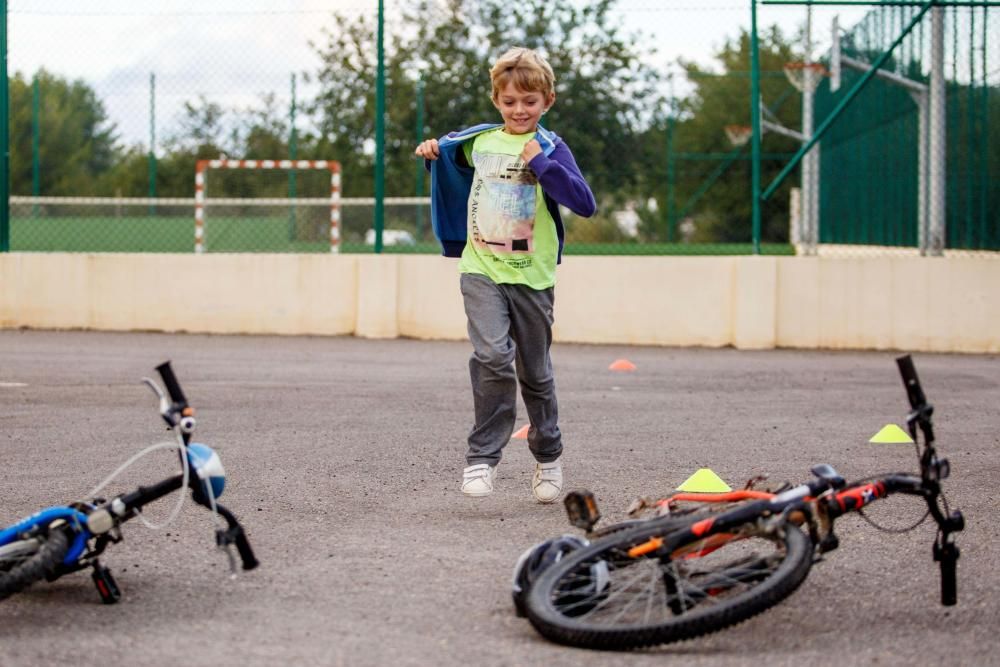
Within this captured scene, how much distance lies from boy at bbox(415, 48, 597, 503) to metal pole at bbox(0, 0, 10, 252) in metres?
9.01

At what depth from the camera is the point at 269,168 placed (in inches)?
831

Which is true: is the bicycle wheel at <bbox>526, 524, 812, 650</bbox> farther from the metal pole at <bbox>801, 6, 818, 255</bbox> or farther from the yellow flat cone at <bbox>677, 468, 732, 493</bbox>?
the metal pole at <bbox>801, 6, 818, 255</bbox>

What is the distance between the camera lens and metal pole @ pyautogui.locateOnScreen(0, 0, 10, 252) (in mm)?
13164

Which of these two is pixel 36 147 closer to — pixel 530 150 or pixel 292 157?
pixel 292 157

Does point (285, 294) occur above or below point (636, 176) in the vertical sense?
below

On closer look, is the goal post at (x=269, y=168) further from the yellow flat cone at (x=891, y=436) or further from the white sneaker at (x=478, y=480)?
the white sneaker at (x=478, y=480)

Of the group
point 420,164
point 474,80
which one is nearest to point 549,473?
point 474,80

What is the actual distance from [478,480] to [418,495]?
280mm

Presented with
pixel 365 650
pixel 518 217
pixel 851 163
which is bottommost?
pixel 365 650

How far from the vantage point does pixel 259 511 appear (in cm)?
489

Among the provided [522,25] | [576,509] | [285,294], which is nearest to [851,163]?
[522,25]

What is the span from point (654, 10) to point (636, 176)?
280 cm

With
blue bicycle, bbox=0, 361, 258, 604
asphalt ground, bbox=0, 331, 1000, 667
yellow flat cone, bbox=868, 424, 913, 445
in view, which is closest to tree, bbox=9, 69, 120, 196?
asphalt ground, bbox=0, 331, 1000, 667

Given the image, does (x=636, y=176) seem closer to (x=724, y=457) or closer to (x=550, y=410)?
(x=724, y=457)
